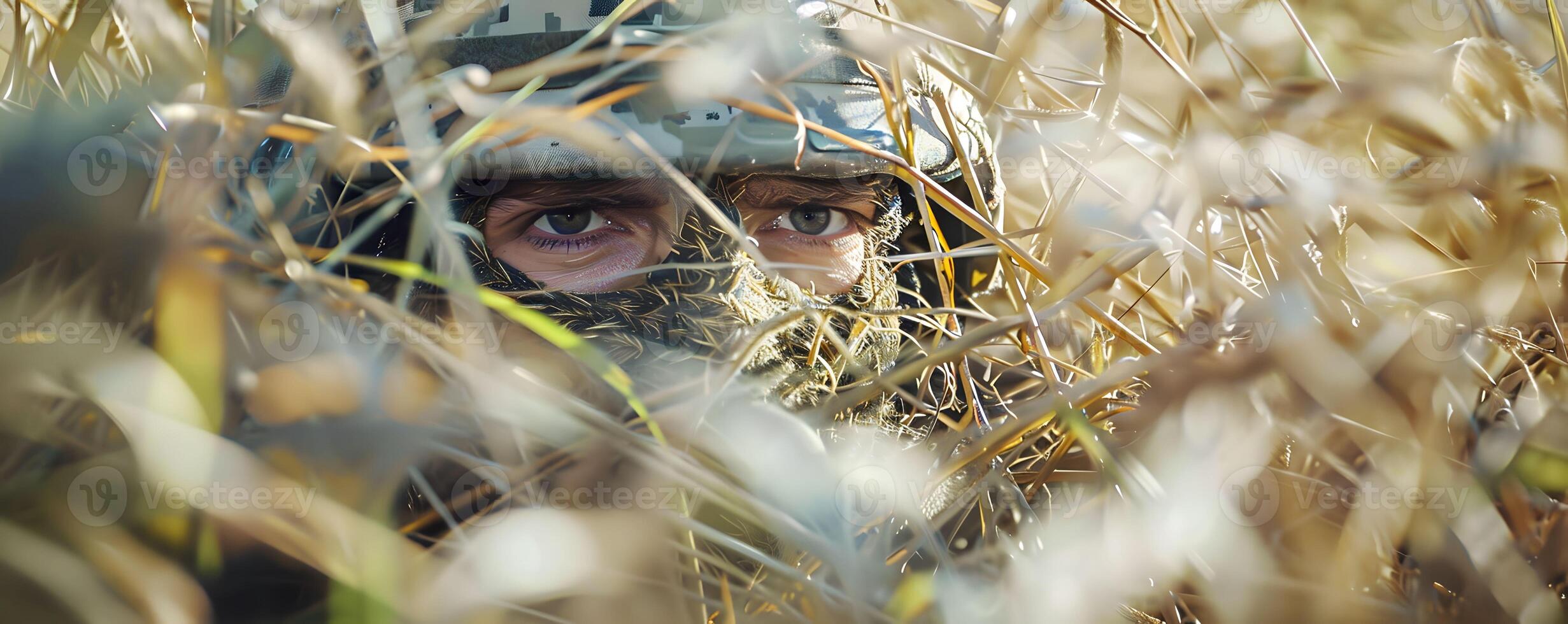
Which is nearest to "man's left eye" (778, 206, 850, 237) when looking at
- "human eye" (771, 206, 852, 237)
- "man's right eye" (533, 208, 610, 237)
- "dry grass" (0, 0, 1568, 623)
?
"human eye" (771, 206, 852, 237)

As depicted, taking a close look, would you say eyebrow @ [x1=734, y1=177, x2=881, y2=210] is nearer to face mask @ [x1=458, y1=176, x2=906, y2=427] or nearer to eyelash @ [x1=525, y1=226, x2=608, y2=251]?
face mask @ [x1=458, y1=176, x2=906, y2=427]

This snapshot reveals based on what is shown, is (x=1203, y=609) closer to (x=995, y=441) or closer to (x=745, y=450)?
(x=995, y=441)

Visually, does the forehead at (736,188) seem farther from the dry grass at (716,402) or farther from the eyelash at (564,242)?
the dry grass at (716,402)

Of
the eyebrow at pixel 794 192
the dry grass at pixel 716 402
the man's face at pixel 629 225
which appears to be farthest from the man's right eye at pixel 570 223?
the dry grass at pixel 716 402

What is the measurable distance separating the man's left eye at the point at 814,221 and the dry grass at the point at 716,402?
0.58m

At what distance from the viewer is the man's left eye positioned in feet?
4.67

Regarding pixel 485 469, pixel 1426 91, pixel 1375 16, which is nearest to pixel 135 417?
pixel 485 469

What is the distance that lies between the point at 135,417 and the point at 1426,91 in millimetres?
923

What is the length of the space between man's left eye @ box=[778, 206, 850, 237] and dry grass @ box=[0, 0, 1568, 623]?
0.58 meters

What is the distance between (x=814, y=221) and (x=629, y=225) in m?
0.29

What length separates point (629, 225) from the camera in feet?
4.32

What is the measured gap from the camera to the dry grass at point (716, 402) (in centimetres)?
60

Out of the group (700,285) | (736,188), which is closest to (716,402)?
(700,285)

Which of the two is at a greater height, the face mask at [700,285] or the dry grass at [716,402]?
the dry grass at [716,402]
